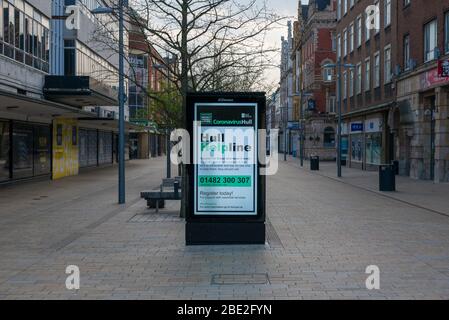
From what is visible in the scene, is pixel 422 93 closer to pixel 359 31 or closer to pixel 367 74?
pixel 367 74

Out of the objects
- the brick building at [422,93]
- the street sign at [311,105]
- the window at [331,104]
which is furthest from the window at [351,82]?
the street sign at [311,105]

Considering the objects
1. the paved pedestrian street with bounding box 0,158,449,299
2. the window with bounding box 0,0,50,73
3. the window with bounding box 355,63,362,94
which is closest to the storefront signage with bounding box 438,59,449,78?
the paved pedestrian street with bounding box 0,158,449,299

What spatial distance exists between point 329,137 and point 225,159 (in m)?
54.0

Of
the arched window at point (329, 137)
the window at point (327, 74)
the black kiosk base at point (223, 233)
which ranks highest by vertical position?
the window at point (327, 74)

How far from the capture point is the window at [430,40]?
26298mm

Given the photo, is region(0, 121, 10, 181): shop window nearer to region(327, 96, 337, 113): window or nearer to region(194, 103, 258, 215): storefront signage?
region(194, 103, 258, 215): storefront signage

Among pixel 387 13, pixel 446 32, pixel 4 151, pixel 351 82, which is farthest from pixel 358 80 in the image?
pixel 4 151

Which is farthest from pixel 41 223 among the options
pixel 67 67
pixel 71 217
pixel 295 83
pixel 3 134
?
pixel 295 83

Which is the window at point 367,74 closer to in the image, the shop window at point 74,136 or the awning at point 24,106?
the shop window at point 74,136

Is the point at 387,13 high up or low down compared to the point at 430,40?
up

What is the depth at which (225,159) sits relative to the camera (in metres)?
9.49

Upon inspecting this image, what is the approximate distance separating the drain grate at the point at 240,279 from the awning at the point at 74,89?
18.9 metres

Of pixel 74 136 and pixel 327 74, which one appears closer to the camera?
pixel 74 136

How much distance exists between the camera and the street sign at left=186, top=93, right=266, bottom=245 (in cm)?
938
